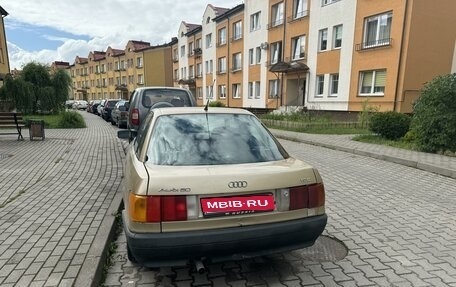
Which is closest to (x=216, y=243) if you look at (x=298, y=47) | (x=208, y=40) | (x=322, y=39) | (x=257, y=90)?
(x=322, y=39)

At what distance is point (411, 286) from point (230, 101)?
31064 millimetres

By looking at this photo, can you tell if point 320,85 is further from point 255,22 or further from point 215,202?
point 215,202

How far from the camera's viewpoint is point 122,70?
60469mm

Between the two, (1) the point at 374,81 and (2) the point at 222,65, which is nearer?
(1) the point at 374,81

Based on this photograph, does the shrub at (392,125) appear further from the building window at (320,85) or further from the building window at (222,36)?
the building window at (222,36)

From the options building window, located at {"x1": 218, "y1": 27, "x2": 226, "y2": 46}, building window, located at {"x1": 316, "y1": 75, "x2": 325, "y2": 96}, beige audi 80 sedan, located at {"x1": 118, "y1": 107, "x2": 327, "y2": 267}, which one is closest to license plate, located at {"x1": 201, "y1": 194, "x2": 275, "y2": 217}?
beige audi 80 sedan, located at {"x1": 118, "y1": 107, "x2": 327, "y2": 267}

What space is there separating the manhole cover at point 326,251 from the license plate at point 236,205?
1.18 m

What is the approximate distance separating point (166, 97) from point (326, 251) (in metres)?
6.46

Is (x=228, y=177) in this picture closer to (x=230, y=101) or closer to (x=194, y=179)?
(x=194, y=179)

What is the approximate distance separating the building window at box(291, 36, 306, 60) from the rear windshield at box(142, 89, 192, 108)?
16.4m

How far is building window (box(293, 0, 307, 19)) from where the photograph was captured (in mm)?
22531

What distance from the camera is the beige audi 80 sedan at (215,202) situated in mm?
2385

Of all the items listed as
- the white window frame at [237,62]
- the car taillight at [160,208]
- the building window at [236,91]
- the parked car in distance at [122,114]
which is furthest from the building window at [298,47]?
the car taillight at [160,208]

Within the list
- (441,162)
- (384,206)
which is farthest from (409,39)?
(384,206)
